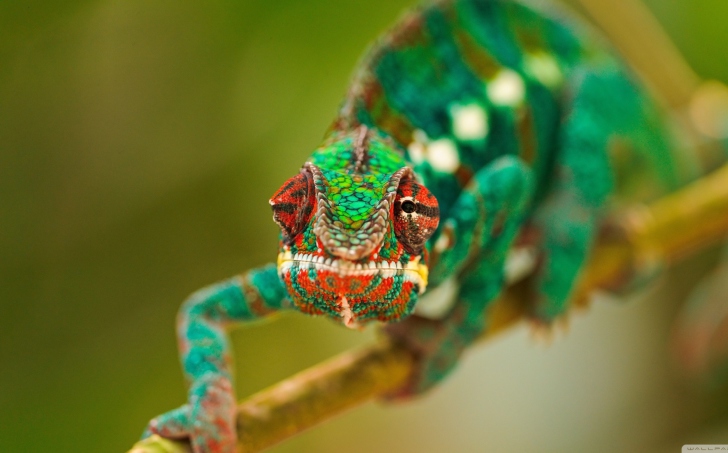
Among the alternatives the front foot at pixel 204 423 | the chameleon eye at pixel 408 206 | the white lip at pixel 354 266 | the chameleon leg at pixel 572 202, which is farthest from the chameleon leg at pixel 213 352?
the chameleon leg at pixel 572 202

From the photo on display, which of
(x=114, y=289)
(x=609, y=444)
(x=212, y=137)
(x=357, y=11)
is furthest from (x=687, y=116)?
(x=114, y=289)

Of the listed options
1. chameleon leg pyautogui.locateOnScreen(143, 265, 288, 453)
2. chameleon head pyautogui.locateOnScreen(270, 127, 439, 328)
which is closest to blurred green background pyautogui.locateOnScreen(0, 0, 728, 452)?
chameleon leg pyautogui.locateOnScreen(143, 265, 288, 453)

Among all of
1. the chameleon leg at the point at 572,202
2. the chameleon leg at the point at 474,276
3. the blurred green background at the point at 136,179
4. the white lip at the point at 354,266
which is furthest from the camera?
the chameleon leg at the point at 572,202

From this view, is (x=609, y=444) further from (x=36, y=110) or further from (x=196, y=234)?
(x=36, y=110)

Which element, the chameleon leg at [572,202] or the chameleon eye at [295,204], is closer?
the chameleon eye at [295,204]

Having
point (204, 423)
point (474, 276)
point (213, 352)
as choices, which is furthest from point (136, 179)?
point (474, 276)

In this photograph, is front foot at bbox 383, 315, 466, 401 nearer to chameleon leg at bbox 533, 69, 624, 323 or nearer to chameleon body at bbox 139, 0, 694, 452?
chameleon body at bbox 139, 0, 694, 452

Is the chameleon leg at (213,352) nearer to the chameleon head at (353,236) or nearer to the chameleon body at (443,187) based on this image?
the chameleon body at (443,187)
